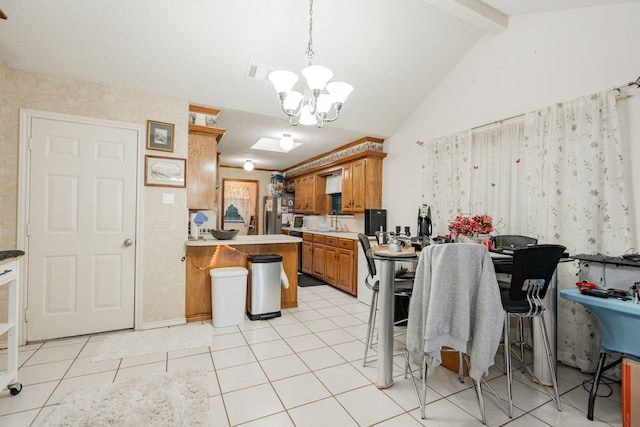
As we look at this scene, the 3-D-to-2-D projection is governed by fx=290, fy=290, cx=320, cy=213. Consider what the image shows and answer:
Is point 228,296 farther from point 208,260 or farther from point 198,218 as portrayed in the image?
point 198,218

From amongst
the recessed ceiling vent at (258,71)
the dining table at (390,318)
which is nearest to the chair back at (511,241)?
the dining table at (390,318)

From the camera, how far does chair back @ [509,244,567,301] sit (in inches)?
72.6

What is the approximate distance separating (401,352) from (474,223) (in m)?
1.37

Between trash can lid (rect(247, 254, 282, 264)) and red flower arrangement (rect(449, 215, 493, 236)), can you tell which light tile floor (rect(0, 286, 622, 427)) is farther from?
red flower arrangement (rect(449, 215, 493, 236))

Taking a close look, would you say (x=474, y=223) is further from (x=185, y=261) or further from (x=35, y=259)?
(x=35, y=259)

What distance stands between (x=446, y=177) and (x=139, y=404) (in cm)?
366

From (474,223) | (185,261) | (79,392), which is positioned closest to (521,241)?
(474,223)

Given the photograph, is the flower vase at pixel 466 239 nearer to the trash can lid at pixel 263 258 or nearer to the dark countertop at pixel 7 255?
the trash can lid at pixel 263 258

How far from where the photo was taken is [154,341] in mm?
2830

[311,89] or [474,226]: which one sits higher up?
[311,89]

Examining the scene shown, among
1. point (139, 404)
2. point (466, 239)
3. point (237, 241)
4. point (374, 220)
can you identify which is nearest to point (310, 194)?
point (374, 220)

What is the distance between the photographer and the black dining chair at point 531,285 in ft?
6.08

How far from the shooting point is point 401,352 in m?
2.70

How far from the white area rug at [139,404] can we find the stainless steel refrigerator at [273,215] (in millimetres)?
5314
